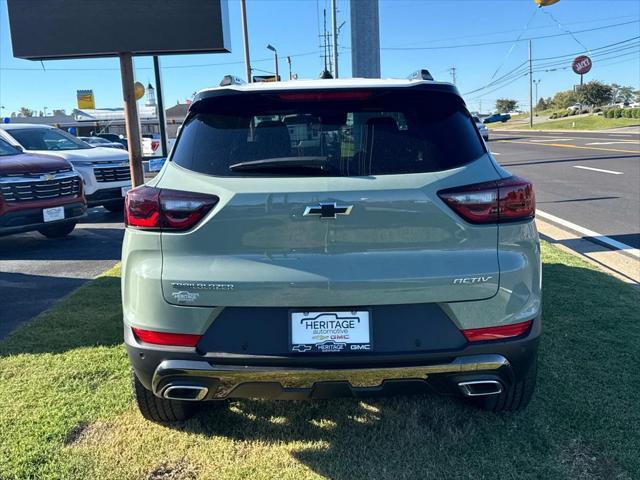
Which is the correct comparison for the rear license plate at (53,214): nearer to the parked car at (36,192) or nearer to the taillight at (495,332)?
the parked car at (36,192)

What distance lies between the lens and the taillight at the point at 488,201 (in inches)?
96.1

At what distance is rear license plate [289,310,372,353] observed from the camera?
245cm

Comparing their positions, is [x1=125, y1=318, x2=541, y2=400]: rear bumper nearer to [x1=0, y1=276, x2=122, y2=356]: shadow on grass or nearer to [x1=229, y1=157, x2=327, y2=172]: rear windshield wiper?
[x1=229, y1=157, x2=327, y2=172]: rear windshield wiper

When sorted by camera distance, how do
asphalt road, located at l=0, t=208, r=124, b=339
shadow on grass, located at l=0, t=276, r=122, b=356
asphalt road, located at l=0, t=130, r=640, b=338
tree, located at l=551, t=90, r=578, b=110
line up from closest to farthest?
shadow on grass, located at l=0, t=276, r=122, b=356
asphalt road, located at l=0, t=208, r=124, b=339
asphalt road, located at l=0, t=130, r=640, b=338
tree, located at l=551, t=90, r=578, b=110

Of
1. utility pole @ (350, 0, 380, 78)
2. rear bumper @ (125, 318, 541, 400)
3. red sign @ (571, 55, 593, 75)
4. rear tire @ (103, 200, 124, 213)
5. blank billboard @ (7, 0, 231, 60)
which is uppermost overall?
red sign @ (571, 55, 593, 75)

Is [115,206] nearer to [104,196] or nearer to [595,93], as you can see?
[104,196]

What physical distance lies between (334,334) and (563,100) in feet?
379

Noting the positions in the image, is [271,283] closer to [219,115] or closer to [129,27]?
[219,115]

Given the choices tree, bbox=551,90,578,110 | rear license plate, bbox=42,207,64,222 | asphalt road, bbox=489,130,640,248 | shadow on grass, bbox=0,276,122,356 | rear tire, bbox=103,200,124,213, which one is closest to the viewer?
shadow on grass, bbox=0,276,122,356

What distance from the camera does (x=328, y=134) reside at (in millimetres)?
2635

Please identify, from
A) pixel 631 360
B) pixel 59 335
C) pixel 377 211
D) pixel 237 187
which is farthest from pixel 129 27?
pixel 631 360

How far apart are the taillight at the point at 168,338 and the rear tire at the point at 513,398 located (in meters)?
1.58

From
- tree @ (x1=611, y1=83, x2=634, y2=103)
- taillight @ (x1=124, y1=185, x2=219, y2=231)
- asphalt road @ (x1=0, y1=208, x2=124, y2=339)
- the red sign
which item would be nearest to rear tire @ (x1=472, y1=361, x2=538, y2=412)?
taillight @ (x1=124, y1=185, x2=219, y2=231)

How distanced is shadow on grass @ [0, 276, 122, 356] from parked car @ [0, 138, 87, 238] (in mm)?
2694
